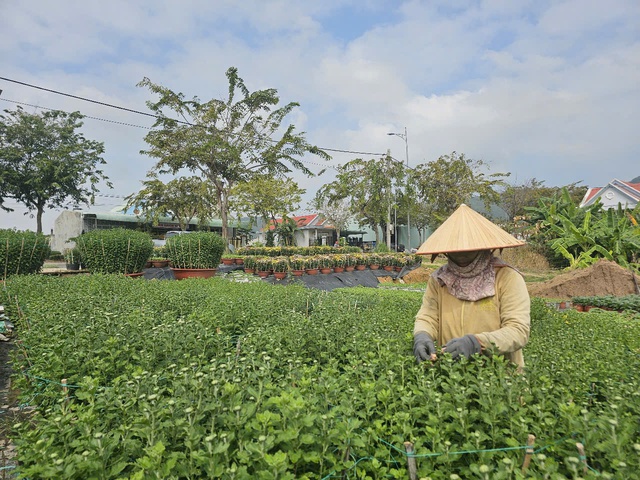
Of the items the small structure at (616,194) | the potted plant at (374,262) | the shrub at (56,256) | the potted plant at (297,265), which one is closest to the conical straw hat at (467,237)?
the potted plant at (297,265)

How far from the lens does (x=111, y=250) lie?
11.0 m

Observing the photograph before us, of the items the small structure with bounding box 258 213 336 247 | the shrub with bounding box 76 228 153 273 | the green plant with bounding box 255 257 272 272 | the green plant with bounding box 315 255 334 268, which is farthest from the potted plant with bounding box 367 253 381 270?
the small structure with bounding box 258 213 336 247

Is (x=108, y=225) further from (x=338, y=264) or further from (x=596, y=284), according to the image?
(x=596, y=284)

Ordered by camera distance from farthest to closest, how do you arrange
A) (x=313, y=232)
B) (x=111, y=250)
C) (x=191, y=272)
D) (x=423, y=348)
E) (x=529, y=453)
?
1. (x=313, y=232)
2. (x=191, y=272)
3. (x=111, y=250)
4. (x=423, y=348)
5. (x=529, y=453)

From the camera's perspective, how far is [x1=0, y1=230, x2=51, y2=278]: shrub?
980 cm

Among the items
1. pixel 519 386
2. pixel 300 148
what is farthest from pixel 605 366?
pixel 300 148

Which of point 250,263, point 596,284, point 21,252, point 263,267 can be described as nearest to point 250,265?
point 250,263

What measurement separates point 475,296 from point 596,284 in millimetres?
11287

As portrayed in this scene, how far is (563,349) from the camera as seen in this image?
3258mm

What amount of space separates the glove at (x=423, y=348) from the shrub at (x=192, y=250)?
37.2 feet

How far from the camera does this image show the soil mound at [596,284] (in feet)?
37.3

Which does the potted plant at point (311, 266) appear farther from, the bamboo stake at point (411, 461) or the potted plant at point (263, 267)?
the bamboo stake at point (411, 461)

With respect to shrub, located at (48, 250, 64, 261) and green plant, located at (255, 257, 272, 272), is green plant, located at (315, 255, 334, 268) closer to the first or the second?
green plant, located at (255, 257, 272, 272)

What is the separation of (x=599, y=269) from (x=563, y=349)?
34.1 feet
